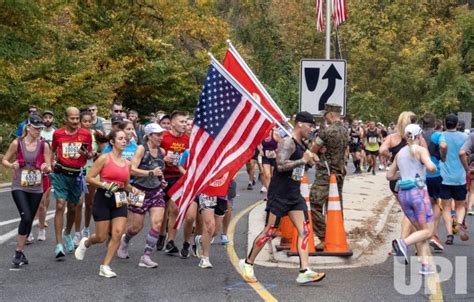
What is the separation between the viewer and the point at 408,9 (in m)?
57.3

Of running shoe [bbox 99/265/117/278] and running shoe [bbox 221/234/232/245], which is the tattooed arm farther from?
running shoe [bbox 221/234/232/245]

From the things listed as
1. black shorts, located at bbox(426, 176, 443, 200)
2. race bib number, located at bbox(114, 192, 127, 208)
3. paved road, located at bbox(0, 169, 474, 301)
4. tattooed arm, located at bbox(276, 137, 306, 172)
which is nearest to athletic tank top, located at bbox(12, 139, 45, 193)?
paved road, located at bbox(0, 169, 474, 301)

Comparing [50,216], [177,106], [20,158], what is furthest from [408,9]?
[20,158]

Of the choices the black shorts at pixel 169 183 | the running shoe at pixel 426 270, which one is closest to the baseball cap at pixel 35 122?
the black shorts at pixel 169 183

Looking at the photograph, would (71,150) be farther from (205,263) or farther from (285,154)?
(285,154)

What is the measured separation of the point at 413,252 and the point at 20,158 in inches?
213

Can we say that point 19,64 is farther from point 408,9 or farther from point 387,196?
point 408,9

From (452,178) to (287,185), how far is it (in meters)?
4.46

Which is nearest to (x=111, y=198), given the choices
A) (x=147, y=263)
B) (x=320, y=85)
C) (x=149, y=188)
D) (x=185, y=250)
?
(x=149, y=188)

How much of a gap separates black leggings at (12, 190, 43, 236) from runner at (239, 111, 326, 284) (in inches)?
107

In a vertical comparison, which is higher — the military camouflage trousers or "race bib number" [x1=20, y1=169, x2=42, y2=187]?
"race bib number" [x1=20, y1=169, x2=42, y2=187]

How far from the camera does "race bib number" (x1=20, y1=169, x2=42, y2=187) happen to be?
33.9ft

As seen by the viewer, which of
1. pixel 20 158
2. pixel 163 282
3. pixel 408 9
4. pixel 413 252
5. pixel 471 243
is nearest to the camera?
pixel 163 282

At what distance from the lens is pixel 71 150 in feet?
37.0
